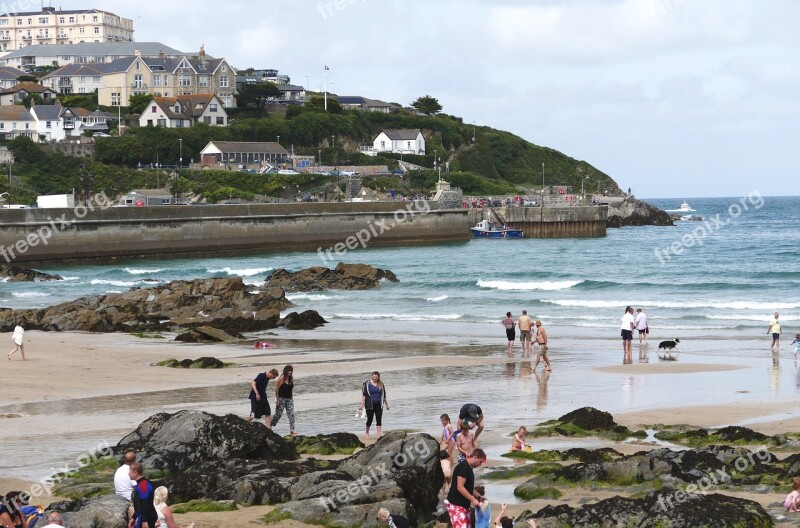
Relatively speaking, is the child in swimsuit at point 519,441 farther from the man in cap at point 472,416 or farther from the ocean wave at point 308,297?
the ocean wave at point 308,297

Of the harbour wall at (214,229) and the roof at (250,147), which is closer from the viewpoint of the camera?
the harbour wall at (214,229)

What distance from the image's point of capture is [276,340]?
28.2 metres

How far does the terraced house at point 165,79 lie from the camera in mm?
110438

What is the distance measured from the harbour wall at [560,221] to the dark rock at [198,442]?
6517 centimetres

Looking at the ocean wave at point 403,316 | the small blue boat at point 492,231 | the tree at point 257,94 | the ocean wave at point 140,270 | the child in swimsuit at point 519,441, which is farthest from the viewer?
the tree at point 257,94

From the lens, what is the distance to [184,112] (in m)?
104

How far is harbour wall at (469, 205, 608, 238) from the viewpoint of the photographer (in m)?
77.5

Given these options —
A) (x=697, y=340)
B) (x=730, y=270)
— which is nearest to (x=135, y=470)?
(x=697, y=340)

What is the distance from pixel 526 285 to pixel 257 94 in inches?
2846

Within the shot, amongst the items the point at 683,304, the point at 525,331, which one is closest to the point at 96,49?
the point at 683,304

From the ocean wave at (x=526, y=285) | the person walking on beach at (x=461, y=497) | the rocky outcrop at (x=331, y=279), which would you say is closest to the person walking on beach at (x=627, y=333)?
the person walking on beach at (x=461, y=497)

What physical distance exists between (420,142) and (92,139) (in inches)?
1293

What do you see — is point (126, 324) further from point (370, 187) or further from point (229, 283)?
point (370, 187)

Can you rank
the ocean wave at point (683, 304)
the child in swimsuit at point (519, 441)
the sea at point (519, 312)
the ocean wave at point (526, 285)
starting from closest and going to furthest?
the child in swimsuit at point (519, 441)
the sea at point (519, 312)
the ocean wave at point (683, 304)
the ocean wave at point (526, 285)
